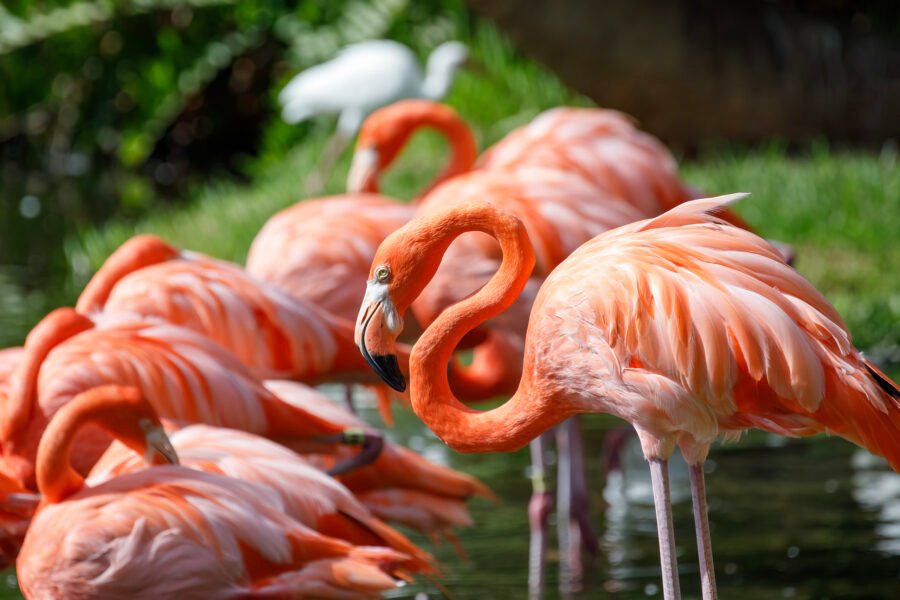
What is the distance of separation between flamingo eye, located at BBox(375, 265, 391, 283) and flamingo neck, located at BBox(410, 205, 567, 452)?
0.37ft

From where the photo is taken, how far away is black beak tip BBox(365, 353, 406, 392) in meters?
3.05

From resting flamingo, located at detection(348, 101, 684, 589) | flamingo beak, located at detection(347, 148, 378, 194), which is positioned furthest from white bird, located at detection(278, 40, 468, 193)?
resting flamingo, located at detection(348, 101, 684, 589)

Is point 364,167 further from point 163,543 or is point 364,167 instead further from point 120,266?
point 163,543

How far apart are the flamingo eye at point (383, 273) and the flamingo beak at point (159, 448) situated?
0.72 metres

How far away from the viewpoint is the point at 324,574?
130 inches

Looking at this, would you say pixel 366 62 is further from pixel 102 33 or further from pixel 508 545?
pixel 508 545

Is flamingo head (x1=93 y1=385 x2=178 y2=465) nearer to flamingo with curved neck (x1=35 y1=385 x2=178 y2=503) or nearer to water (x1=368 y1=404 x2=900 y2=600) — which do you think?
flamingo with curved neck (x1=35 y1=385 x2=178 y2=503)

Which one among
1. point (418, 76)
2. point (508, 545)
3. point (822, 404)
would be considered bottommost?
point (508, 545)

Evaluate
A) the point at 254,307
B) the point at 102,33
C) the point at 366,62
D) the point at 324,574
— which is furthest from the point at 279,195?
the point at 324,574

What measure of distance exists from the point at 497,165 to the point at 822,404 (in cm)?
262

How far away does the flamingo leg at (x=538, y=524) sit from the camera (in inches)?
166

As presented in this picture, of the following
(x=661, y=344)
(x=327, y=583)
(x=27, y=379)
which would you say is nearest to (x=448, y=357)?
(x=661, y=344)

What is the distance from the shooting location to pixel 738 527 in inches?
180

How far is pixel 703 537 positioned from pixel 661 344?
1.40 feet
